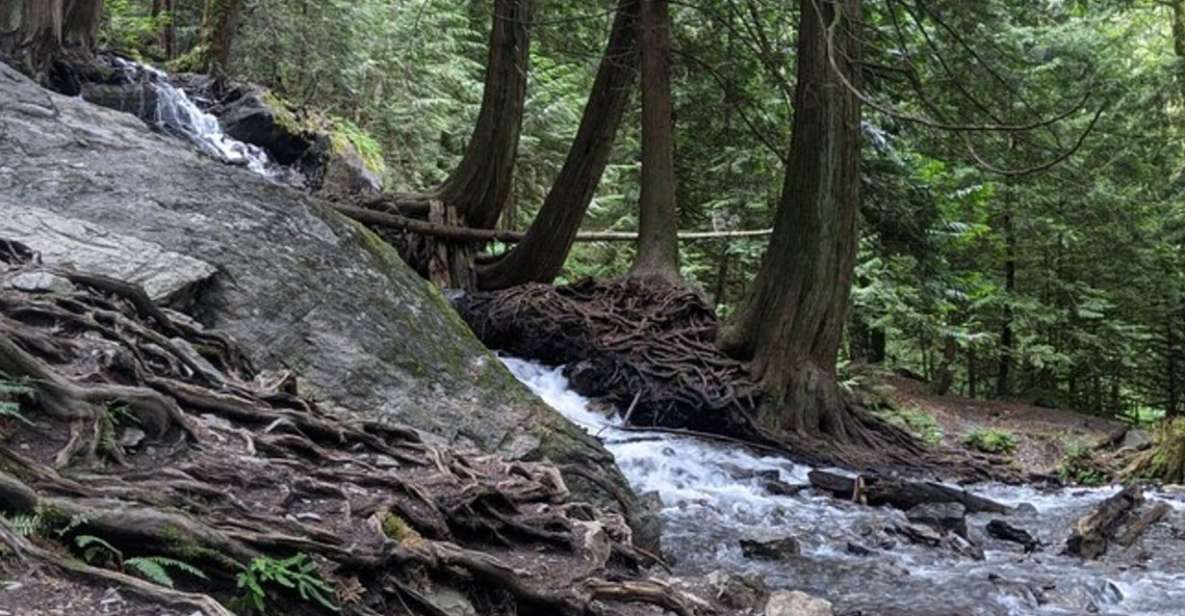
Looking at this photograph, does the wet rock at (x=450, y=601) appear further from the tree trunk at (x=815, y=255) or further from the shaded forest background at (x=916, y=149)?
the shaded forest background at (x=916, y=149)

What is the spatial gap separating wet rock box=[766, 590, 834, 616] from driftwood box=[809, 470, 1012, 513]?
352 cm

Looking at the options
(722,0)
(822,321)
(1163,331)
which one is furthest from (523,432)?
(1163,331)

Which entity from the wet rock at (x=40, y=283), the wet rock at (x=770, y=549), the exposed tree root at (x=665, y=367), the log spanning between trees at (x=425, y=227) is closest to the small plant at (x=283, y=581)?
the wet rock at (x=40, y=283)

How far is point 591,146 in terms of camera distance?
484 inches

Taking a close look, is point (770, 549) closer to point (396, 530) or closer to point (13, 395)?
point (396, 530)

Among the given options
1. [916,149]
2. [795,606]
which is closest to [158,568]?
[795,606]

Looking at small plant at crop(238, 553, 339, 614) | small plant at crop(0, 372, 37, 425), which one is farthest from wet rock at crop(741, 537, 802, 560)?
small plant at crop(0, 372, 37, 425)

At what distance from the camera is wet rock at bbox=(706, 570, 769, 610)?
429 cm

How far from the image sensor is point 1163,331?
1716cm

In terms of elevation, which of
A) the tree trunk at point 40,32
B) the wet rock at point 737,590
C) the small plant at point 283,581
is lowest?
the wet rock at point 737,590

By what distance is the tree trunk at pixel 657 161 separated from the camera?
1231cm

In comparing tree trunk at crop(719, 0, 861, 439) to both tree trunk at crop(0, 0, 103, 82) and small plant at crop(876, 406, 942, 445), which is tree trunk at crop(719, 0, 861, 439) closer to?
A: small plant at crop(876, 406, 942, 445)

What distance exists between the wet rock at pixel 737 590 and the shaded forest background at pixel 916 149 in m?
7.19

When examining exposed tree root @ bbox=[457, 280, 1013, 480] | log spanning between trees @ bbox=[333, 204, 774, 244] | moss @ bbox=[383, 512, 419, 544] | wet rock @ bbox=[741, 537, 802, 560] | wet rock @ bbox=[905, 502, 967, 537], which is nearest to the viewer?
moss @ bbox=[383, 512, 419, 544]
